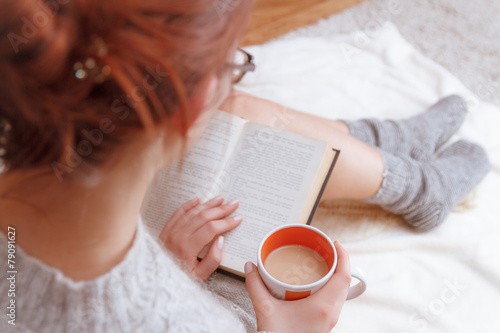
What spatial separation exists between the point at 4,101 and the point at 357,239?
2.09 feet

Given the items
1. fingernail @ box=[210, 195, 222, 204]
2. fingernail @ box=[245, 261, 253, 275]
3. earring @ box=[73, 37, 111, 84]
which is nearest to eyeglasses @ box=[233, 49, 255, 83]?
fingernail @ box=[210, 195, 222, 204]

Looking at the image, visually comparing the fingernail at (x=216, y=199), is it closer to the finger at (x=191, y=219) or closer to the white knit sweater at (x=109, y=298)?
the finger at (x=191, y=219)

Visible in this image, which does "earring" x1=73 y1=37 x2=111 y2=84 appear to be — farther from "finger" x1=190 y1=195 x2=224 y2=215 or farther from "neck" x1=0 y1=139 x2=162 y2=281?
"finger" x1=190 y1=195 x2=224 y2=215

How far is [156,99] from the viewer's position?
0.29 m

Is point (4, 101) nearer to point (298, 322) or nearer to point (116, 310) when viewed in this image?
point (116, 310)

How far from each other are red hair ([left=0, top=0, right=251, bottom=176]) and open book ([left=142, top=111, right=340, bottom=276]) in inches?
14.1

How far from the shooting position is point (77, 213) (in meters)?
0.34

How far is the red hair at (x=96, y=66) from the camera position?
265 mm

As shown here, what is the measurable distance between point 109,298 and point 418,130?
2.44 ft

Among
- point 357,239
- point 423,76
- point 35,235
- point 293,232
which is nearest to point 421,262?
point 357,239

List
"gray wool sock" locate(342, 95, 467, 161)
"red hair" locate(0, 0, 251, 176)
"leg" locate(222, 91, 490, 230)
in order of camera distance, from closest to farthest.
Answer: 1. "red hair" locate(0, 0, 251, 176)
2. "leg" locate(222, 91, 490, 230)
3. "gray wool sock" locate(342, 95, 467, 161)

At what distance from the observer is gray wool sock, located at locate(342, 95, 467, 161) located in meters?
0.87

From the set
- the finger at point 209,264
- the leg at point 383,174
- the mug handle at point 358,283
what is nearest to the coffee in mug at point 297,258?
the mug handle at point 358,283

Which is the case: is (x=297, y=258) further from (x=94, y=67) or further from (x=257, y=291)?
(x=94, y=67)
